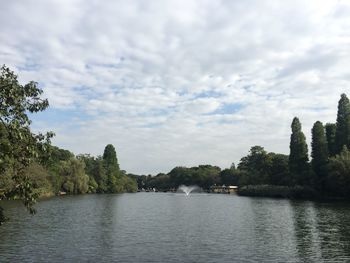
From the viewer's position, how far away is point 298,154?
11331 centimetres

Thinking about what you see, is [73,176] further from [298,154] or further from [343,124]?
[343,124]

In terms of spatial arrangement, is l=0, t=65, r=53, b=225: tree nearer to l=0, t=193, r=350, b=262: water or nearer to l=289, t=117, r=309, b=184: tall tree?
l=0, t=193, r=350, b=262: water

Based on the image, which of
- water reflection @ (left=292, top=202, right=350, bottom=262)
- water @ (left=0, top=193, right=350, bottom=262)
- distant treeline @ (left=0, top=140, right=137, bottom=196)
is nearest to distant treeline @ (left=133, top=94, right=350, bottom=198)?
water reflection @ (left=292, top=202, right=350, bottom=262)

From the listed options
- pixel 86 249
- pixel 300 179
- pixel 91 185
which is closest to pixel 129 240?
pixel 86 249

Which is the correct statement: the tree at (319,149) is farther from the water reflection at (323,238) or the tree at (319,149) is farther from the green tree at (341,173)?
the water reflection at (323,238)

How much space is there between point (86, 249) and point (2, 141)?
2172 centimetres

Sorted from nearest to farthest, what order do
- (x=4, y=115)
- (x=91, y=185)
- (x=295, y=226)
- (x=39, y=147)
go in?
(x=4, y=115)
(x=39, y=147)
(x=295, y=226)
(x=91, y=185)

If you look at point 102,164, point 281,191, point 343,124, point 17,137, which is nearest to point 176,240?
point 17,137

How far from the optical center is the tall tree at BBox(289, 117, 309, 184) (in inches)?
4381

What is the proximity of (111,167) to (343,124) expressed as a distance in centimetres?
11400

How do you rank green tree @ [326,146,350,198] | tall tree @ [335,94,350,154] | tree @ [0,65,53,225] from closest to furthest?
tree @ [0,65,53,225], green tree @ [326,146,350,198], tall tree @ [335,94,350,154]

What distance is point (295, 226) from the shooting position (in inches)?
1804

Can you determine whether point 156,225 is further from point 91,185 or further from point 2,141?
point 91,185

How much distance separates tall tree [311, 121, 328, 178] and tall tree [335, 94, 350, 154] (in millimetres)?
4230
